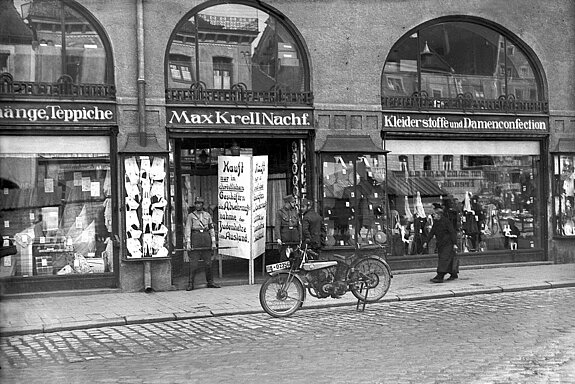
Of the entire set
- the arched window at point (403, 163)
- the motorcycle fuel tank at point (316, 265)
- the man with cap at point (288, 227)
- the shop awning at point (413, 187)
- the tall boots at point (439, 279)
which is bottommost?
the tall boots at point (439, 279)

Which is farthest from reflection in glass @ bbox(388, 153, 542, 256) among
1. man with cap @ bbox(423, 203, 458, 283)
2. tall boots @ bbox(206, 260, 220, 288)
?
tall boots @ bbox(206, 260, 220, 288)

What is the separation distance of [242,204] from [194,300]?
2.34 meters

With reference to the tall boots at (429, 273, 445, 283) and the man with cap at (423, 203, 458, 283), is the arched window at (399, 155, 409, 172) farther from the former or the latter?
the tall boots at (429, 273, 445, 283)

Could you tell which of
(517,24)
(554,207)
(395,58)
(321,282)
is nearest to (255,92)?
(395,58)

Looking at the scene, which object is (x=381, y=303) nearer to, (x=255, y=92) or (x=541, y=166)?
(x=255, y=92)

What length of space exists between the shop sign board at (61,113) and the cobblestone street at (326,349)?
446 cm

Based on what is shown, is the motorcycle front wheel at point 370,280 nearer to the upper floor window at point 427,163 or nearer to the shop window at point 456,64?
the upper floor window at point 427,163

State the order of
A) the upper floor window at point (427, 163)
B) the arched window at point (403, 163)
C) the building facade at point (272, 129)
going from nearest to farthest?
the building facade at point (272, 129) → the arched window at point (403, 163) → the upper floor window at point (427, 163)

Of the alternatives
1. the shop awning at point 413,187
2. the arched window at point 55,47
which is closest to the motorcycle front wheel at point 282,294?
the arched window at point 55,47

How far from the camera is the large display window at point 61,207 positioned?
41.3ft

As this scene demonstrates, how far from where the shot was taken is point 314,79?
14547 mm

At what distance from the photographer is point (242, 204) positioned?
1371 cm

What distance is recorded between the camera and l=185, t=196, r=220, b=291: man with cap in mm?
13508

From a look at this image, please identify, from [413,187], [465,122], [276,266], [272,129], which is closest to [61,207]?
[272,129]
